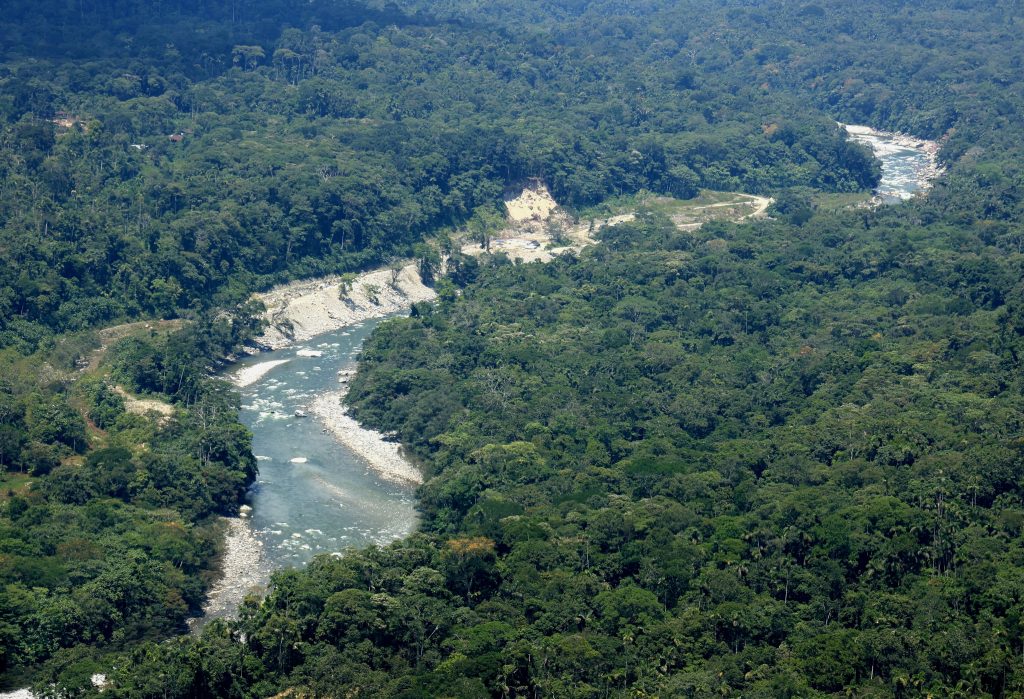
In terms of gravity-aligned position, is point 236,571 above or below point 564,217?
below

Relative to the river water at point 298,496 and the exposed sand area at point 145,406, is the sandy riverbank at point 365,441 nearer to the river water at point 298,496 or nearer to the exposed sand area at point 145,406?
the river water at point 298,496

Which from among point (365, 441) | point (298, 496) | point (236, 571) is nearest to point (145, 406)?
point (298, 496)

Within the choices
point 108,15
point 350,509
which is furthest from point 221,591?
point 108,15

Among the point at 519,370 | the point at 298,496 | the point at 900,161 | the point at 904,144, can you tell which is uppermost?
the point at 904,144

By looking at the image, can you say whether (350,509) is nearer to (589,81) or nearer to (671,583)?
(671,583)

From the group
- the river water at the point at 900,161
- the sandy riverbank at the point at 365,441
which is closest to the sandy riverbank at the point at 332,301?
the sandy riverbank at the point at 365,441

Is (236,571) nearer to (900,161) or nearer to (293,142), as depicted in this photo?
(293,142)

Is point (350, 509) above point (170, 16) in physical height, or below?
below
